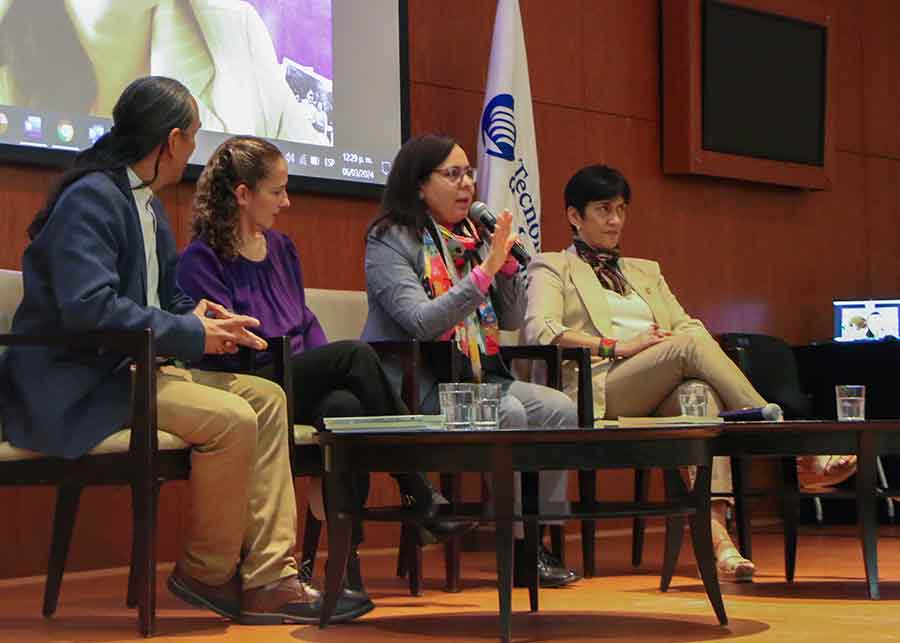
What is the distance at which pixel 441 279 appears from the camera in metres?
3.96

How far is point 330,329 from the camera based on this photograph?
4.16 meters

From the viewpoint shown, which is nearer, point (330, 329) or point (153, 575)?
point (153, 575)

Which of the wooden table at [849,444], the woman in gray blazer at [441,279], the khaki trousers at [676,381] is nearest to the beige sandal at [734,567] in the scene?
the khaki trousers at [676,381]

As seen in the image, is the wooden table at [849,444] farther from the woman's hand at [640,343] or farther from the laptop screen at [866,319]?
the laptop screen at [866,319]

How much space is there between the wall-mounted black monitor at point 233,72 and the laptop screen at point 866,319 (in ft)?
7.47

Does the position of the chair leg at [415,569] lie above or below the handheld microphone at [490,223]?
below

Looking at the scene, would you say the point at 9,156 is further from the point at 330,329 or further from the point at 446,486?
the point at 446,486

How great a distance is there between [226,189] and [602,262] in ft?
5.11

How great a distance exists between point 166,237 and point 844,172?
4320 mm

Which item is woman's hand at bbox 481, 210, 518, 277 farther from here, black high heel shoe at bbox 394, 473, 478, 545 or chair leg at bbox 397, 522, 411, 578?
chair leg at bbox 397, 522, 411, 578

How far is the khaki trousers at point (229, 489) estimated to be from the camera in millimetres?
3041

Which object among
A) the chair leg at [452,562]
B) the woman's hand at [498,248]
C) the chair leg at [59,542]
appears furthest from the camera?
the chair leg at [452,562]

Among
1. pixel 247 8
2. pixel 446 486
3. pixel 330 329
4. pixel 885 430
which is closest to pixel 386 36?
pixel 247 8

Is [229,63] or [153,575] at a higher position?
[229,63]
